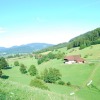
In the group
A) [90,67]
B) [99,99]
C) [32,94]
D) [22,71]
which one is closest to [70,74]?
[90,67]

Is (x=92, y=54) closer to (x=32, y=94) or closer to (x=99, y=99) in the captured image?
(x=99, y=99)

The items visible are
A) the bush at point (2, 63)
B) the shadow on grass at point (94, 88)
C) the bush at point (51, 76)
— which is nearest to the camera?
the shadow on grass at point (94, 88)

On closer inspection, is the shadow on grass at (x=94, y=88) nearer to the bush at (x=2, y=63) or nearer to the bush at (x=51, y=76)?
the bush at (x=51, y=76)

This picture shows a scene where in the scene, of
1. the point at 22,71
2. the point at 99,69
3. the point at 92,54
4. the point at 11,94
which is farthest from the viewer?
the point at 92,54

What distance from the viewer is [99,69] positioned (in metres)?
116

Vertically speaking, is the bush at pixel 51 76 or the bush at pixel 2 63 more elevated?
the bush at pixel 2 63

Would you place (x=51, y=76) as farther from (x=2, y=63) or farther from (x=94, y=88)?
(x=2, y=63)

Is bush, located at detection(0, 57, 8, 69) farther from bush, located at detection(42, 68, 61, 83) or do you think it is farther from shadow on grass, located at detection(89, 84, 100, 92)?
shadow on grass, located at detection(89, 84, 100, 92)

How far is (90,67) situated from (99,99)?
55.0m

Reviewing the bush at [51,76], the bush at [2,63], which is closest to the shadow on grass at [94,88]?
the bush at [51,76]

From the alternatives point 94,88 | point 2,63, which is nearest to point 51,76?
point 94,88

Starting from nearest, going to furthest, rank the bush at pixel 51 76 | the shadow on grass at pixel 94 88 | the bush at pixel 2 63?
the shadow on grass at pixel 94 88 < the bush at pixel 51 76 < the bush at pixel 2 63

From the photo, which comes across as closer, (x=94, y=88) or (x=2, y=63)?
(x=94, y=88)

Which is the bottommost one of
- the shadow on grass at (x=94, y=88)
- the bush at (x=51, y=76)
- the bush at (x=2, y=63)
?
the shadow on grass at (x=94, y=88)
